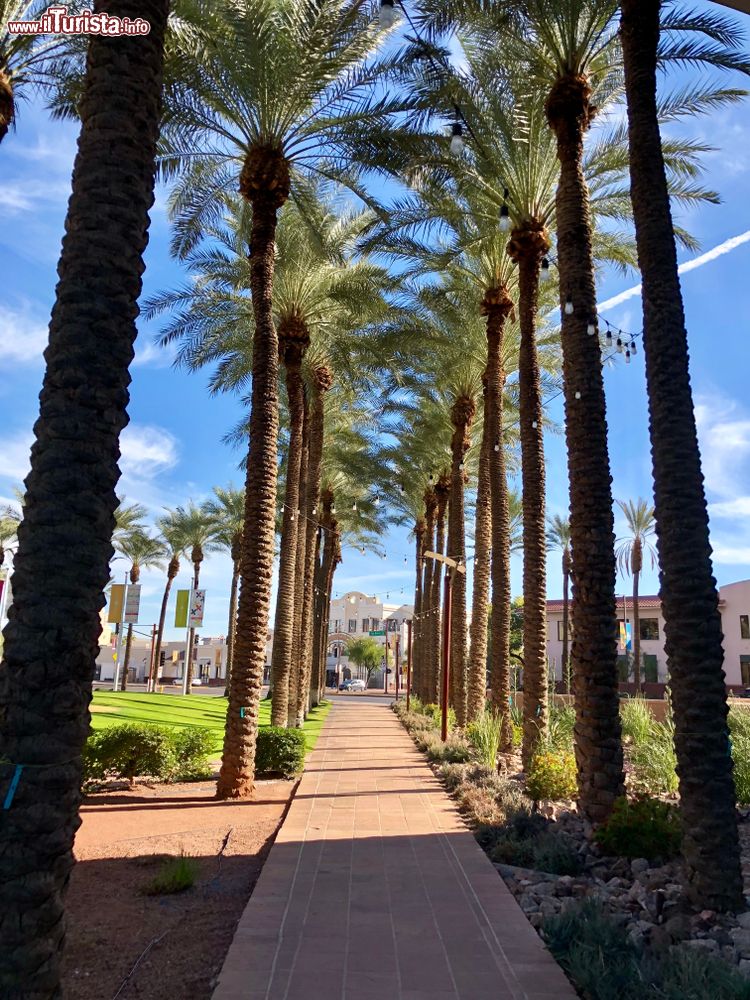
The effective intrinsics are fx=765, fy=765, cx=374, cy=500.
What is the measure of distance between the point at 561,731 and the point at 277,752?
19.7 feet

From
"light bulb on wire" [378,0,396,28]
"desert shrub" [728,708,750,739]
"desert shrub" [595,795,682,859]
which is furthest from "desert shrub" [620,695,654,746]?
"light bulb on wire" [378,0,396,28]

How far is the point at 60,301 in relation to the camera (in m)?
4.04

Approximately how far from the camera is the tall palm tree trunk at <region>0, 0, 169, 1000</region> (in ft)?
11.0

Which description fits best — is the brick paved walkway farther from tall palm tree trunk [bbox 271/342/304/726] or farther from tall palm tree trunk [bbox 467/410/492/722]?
tall palm tree trunk [bbox 467/410/492/722]

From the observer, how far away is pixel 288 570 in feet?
61.5

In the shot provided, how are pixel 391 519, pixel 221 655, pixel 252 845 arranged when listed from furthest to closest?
pixel 221 655, pixel 391 519, pixel 252 845

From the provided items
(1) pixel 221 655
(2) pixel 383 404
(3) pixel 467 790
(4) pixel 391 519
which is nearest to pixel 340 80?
(3) pixel 467 790

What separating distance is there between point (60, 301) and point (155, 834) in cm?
662

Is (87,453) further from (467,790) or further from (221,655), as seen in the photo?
(221,655)

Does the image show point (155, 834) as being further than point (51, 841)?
Yes

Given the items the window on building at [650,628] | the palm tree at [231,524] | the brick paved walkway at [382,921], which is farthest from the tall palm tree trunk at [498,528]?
the window on building at [650,628]

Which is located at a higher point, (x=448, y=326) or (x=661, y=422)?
(x=448, y=326)

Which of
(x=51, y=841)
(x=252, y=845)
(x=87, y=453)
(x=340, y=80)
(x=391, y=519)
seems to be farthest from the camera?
(x=391, y=519)

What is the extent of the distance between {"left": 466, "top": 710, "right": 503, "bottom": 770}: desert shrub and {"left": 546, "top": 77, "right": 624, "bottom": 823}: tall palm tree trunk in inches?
176
